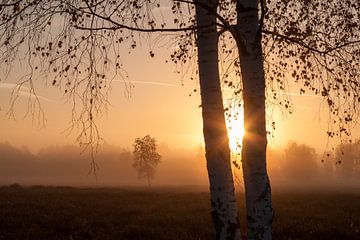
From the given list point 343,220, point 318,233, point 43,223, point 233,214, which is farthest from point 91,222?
point 233,214

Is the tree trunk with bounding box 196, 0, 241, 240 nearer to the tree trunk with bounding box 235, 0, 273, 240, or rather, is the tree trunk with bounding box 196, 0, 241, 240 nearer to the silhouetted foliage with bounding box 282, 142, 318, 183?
the tree trunk with bounding box 235, 0, 273, 240

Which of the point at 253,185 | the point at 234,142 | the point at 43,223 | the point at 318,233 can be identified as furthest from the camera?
the point at 43,223

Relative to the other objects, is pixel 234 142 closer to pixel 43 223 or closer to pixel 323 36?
pixel 323 36

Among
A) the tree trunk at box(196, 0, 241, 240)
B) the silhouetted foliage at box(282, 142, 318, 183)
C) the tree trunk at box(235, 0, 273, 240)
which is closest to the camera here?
the tree trunk at box(235, 0, 273, 240)

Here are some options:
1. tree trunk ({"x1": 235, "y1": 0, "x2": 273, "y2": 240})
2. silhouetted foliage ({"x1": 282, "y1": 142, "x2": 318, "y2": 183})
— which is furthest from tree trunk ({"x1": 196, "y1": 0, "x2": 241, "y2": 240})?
silhouetted foliage ({"x1": 282, "y1": 142, "x2": 318, "y2": 183})

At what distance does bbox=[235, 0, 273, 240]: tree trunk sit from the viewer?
5953 mm

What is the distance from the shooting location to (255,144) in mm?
5969

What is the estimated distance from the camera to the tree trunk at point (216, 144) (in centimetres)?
731

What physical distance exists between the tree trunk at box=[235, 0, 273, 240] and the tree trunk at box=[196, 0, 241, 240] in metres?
1.25

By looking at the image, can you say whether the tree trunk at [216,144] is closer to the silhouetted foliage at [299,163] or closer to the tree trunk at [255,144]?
the tree trunk at [255,144]

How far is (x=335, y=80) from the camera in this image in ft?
24.1

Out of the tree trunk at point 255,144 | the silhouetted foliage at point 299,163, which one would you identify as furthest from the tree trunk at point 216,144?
the silhouetted foliage at point 299,163

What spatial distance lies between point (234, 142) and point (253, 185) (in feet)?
7.93

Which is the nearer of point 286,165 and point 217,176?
point 217,176
